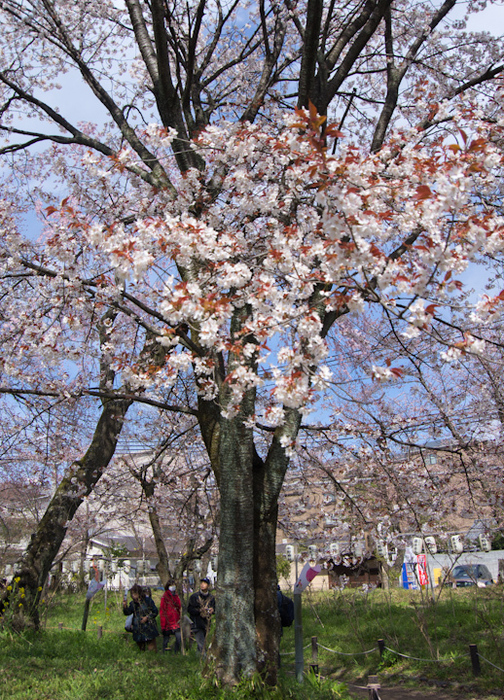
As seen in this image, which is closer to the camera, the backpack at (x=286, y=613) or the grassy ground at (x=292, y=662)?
the grassy ground at (x=292, y=662)

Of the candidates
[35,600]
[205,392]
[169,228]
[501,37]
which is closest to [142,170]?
[169,228]

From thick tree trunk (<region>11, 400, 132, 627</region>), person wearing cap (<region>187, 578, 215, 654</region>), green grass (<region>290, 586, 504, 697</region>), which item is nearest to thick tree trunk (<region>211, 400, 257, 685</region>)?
person wearing cap (<region>187, 578, 215, 654</region>)

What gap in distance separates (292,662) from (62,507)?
4.04 meters

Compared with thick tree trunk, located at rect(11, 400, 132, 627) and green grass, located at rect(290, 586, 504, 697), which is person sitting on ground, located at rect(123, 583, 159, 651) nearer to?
thick tree trunk, located at rect(11, 400, 132, 627)

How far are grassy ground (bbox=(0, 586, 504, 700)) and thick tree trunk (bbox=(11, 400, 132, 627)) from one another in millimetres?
594

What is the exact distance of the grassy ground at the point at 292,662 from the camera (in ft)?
13.4

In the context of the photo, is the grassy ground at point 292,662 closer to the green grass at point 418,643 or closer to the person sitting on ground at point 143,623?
the green grass at point 418,643

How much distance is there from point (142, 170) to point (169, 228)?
2.29m

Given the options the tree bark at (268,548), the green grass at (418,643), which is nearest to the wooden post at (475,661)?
the green grass at (418,643)

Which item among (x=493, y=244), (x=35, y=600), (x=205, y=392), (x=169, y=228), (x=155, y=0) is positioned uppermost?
(x=155, y=0)

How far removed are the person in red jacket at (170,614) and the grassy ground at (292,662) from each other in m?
0.51

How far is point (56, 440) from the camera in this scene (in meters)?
7.67

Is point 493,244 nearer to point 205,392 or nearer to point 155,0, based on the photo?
point 205,392

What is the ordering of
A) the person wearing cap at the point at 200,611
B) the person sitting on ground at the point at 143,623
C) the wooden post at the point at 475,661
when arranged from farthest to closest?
the person sitting on ground at the point at 143,623 < the person wearing cap at the point at 200,611 < the wooden post at the point at 475,661
